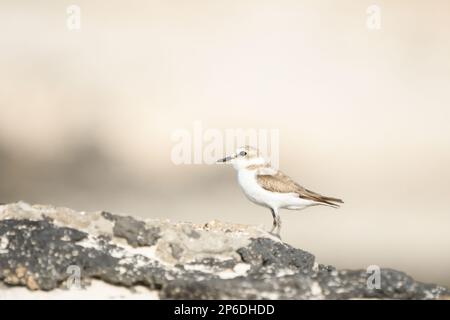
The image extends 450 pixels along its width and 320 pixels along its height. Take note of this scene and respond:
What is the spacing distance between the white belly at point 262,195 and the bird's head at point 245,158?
9 cm

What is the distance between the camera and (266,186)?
11.6m

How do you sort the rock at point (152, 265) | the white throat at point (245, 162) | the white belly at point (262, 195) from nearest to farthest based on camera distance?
the rock at point (152, 265) → the white belly at point (262, 195) → the white throat at point (245, 162)

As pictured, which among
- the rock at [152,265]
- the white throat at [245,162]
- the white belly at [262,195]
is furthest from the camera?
the white throat at [245,162]

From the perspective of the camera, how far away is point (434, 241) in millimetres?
22766

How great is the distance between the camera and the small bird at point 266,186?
1158cm

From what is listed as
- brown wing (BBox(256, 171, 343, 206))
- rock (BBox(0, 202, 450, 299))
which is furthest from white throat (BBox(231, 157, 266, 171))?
rock (BBox(0, 202, 450, 299))

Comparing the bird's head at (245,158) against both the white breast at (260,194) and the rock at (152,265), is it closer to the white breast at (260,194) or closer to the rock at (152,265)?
the white breast at (260,194)

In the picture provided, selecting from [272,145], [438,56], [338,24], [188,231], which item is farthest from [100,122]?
[188,231]

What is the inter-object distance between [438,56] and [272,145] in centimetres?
524

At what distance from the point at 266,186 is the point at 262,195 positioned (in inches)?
3.9

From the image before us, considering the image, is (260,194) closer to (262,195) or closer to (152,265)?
(262,195)

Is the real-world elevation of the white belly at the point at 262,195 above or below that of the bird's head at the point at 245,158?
below

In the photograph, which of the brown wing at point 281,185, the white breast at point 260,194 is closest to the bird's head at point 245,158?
the white breast at point 260,194

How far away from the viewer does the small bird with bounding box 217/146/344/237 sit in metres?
11.6
